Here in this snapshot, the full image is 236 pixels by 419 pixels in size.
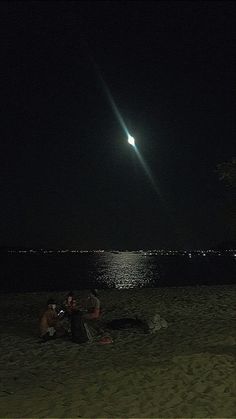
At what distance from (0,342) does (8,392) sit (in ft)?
17.9

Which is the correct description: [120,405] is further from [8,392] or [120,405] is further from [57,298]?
[57,298]

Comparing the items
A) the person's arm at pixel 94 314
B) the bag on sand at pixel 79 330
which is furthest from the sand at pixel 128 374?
the person's arm at pixel 94 314

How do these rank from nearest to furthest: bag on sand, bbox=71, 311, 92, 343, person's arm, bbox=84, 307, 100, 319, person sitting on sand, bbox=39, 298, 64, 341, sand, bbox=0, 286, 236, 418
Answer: sand, bbox=0, 286, 236, 418
bag on sand, bbox=71, 311, 92, 343
person sitting on sand, bbox=39, 298, 64, 341
person's arm, bbox=84, 307, 100, 319

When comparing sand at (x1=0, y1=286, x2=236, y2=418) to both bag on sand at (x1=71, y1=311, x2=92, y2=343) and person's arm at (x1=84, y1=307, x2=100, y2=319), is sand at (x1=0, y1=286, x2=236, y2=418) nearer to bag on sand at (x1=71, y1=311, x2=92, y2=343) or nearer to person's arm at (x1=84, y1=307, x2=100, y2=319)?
bag on sand at (x1=71, y1=311, x2=92, y2=343)

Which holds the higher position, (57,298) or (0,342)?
(57,298)

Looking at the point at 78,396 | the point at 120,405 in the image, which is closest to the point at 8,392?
the point at 78,396

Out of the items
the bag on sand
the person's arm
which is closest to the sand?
the bag on sand

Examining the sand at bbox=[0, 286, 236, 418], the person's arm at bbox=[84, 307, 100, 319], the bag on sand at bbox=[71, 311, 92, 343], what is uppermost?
the person's arm at bbox=[84, 307, 100, 319]

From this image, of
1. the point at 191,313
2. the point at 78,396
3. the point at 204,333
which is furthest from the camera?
the point at 191,313

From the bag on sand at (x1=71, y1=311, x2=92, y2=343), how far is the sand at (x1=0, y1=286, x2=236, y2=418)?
25 centimetres

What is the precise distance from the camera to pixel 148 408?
7.35 metres

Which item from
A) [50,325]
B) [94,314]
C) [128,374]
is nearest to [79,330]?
[50,325]

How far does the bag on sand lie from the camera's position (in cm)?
1308

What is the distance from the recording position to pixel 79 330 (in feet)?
43.2
